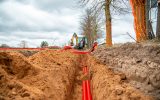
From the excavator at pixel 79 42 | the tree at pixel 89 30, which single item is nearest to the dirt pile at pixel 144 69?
the excavator at pixel 79 42

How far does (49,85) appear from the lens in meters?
6.05

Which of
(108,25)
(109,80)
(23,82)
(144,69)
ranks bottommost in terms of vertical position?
(109,80)

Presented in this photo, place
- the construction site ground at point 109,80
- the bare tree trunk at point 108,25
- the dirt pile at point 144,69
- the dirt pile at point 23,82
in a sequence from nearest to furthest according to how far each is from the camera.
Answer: the dirt pile at point 23,82, the construction site ground at point 109,80, the dirt pile at point 144,69, the bare tree trunk at point 108,25

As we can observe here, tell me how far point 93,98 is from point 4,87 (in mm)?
3398

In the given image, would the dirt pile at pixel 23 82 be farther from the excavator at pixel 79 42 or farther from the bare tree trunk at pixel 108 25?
the excavator at pixel 79 42

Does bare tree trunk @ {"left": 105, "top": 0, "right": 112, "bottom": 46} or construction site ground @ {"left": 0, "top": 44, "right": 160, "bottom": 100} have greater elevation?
bare tree trunk @ {"left": 105, "top": 0, "right": 112, "bottom": 46}

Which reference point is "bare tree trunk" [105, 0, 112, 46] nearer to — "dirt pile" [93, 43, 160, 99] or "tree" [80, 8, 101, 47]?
"dirt pile" [93, 43, 160, 99]

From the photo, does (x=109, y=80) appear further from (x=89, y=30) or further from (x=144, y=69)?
(x=89, y=30)

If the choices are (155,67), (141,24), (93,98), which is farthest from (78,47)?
(155,67)

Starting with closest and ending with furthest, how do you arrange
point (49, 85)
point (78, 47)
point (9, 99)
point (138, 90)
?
point (9, 99) → point (138, 90) → point (49, 85) → point (78, 47)

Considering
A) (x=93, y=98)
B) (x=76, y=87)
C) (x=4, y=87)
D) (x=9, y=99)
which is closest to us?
(x=9, y=99)

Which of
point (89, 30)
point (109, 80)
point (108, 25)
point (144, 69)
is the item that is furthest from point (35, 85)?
point (89, 30)

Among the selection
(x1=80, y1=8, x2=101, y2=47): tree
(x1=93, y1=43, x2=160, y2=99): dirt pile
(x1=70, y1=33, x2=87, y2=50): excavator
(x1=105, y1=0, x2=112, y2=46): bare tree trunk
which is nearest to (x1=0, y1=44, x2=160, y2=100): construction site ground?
(x1=93, y1=43, x2=160, y2=99): dirt pile

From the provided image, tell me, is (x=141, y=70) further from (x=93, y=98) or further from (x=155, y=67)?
(x=93, y=98)
